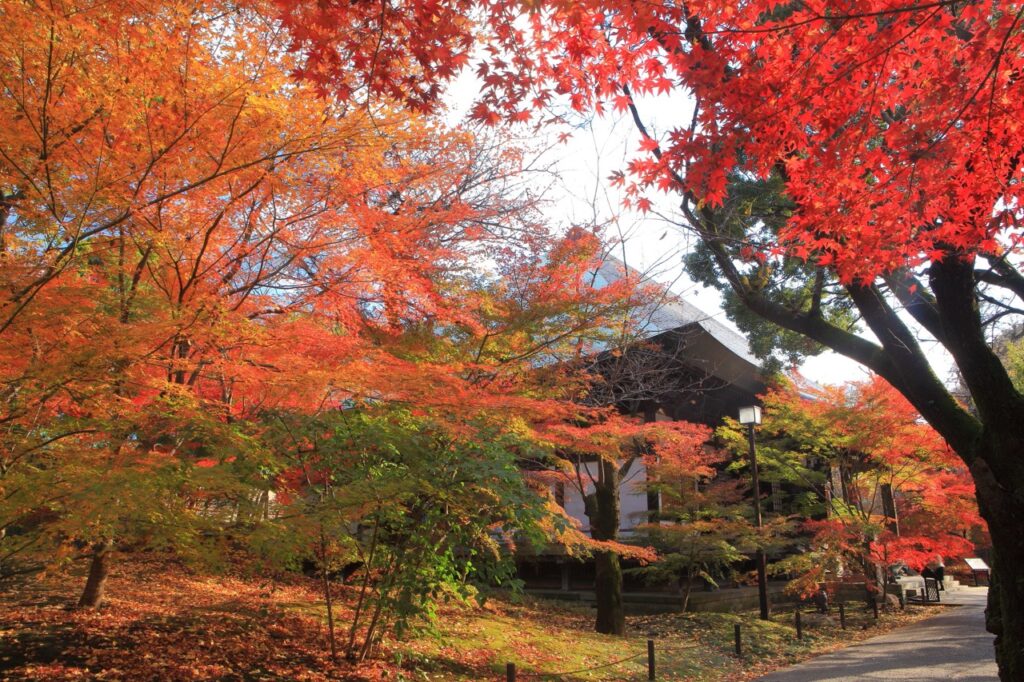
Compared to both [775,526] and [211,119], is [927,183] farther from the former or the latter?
[775,526]

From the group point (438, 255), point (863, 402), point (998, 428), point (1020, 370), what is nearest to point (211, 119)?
point (438, 255)

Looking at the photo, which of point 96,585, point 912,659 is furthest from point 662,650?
point 96,585

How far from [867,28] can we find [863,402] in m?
12.7

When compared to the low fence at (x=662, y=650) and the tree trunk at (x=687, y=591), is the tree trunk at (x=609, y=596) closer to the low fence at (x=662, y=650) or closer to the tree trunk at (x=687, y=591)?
the low fence at (x=662, y=650)

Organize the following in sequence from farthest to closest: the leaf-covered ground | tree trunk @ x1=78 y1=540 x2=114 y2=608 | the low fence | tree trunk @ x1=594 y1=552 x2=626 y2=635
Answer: tree trunk @ x1=594 y1=552 x2=626 y2=635 → tree trunk @ x1=78 y1=540 x2=114 y2=608 → the low fence → the leaf-covered ground

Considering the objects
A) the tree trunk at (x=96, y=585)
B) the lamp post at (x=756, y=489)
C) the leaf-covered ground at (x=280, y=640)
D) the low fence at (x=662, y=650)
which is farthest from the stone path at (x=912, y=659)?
the tree trunk at (x=96, y=585)

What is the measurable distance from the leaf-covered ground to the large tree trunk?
0.47 m

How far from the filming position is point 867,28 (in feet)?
14.8

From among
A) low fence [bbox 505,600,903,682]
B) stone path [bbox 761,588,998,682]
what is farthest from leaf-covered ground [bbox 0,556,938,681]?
stone path [bbox 761,588,998,682]

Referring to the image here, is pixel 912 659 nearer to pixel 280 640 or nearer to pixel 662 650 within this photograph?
pixel 662 650

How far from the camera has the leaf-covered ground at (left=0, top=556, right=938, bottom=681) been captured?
21.8 feet

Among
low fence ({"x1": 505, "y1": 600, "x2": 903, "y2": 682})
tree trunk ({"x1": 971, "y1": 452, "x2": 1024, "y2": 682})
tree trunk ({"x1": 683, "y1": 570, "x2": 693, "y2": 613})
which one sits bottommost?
low fence ({"x1": 505, "y1": 600, "x2": 903, "y2": 682})

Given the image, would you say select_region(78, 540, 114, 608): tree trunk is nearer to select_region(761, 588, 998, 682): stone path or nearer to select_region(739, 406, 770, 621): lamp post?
select_region(761, 588, 998, 682): stone path

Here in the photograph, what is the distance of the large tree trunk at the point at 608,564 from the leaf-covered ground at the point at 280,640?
471 millimetres
